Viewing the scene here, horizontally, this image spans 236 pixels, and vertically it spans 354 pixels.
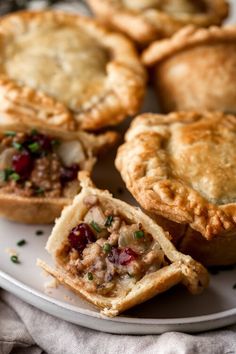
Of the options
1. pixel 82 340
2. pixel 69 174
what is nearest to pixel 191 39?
pixel 69 174

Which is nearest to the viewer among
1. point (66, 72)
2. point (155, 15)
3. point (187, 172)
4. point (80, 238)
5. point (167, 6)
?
point (80, 238)

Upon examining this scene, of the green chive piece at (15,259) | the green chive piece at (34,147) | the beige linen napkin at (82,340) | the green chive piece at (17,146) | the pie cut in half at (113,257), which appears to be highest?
the green chive piece at (17,146)

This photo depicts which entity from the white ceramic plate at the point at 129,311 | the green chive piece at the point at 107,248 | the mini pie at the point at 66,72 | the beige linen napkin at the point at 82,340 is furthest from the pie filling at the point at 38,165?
the beige linen napkin at the point at 82,340

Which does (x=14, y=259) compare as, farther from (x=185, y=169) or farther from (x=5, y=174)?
(x=185, y=169)

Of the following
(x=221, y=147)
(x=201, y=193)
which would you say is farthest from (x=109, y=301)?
(x=221, y=147)

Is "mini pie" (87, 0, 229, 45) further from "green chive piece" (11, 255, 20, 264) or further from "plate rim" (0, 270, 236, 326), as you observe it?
"plate rim" (0, 270, 236, 326)

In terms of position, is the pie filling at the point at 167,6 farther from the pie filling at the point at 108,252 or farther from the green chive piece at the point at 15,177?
the pie filling at the point at 108,252

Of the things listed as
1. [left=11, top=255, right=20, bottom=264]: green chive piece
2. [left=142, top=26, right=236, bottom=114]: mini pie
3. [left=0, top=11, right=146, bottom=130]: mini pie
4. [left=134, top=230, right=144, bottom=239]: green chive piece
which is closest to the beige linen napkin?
[left=11, top=255, right=20, bottom=264]: green chive piece
